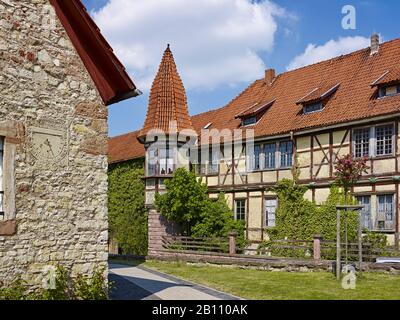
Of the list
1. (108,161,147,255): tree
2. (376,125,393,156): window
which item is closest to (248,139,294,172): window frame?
(376,125,393,156): window

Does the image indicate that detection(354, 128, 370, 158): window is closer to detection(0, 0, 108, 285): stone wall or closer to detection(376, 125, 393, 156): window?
detection(376, 125, 393, 156): window

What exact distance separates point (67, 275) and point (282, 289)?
19.6ft

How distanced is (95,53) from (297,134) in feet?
44.4

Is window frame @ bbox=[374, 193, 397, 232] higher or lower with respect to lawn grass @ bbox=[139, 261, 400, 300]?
higher

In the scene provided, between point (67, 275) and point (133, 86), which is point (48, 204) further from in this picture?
point (133, 86)

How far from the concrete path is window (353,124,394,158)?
28.6 feet

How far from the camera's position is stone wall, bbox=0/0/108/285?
9.59 metres

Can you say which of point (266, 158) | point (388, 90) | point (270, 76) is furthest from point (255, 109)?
point (388, 90)

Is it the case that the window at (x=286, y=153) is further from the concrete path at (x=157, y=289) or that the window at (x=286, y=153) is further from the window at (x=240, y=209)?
the concrete path at (x=157, y=289)

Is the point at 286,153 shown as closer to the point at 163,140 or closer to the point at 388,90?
the point at 388,90

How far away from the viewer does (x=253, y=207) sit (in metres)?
25.3

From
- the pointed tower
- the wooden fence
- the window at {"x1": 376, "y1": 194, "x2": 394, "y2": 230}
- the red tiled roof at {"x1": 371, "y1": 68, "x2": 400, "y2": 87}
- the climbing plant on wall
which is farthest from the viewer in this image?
the pointed tower

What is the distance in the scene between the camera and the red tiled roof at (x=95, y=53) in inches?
421

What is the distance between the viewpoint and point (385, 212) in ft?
66.2
